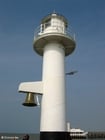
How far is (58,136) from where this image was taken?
11375 millimetres

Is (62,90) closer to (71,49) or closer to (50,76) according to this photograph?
(50,76)

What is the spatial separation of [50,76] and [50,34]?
2.13m

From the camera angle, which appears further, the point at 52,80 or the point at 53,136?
the point at 52,80

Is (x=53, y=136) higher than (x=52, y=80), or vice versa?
(x=52, y=80)

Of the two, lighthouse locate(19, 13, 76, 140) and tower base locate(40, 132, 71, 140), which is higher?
lighthouse locate(19, 13, 76, 140)

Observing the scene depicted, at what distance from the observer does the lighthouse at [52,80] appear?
11.6 m

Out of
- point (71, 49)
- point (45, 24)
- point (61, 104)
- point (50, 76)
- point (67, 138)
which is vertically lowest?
point (67, 138)

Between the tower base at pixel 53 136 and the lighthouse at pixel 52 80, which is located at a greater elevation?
the lighthouse at pixel 52 80

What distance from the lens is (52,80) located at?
478 inches

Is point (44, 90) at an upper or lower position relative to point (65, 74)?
lower

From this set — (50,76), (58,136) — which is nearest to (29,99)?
(50,76)

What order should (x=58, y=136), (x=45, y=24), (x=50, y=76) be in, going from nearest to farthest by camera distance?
(x=58, y=136) < (x=50, y=76) < (x=45, y=24)

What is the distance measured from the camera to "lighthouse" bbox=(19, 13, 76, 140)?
11594 mm

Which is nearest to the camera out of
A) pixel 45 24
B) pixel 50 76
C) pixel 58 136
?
pixel 58 136
